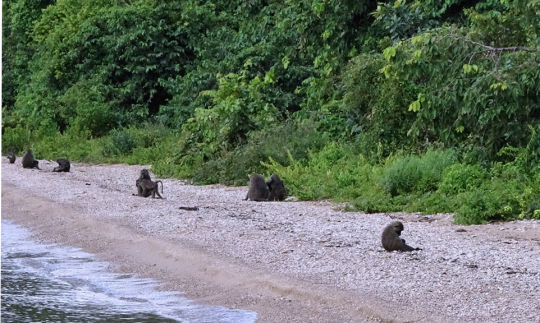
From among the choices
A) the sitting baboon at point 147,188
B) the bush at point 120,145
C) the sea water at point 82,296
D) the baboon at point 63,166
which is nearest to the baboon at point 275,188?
the sitting baboon at point 147,188

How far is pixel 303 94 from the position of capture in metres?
23.7

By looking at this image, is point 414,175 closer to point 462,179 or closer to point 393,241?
point 462,179

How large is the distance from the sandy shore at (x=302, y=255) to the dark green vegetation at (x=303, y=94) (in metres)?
1.20

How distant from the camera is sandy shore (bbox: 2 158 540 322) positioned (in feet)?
25.1

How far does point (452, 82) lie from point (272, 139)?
5.66 metres

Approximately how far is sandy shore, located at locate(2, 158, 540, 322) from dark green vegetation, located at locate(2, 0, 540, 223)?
1.20 meters

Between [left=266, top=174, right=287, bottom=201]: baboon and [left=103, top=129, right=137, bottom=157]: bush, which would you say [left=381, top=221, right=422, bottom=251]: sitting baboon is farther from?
[left=103, top=129, right=137, bottom=157]: bush

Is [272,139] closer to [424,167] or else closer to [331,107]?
[331,107]

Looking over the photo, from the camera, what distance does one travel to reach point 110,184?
773 inches

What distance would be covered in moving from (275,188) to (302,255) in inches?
231

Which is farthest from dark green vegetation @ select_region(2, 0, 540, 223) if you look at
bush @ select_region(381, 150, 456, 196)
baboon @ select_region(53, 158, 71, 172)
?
baboon @ select_region(53, 158, 71, 172)

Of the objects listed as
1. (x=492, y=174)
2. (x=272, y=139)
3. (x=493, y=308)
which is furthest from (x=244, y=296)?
(x=272, y=139)

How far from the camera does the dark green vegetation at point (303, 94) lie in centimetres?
1367

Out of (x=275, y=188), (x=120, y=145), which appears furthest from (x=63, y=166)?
(x=275, y=188)
